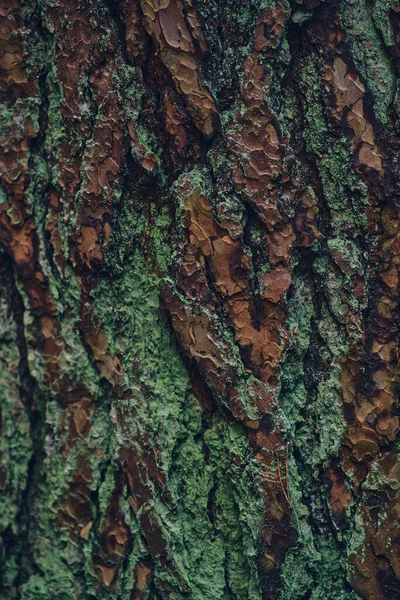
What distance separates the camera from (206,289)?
48.0 inches

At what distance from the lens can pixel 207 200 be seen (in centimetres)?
121

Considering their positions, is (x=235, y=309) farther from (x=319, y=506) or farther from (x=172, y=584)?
(x=172, y=584)

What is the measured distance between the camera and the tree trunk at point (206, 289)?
119cm

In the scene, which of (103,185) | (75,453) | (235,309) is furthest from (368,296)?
(75,453)

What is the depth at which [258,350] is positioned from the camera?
1222 mm

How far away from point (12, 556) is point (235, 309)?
0.70m

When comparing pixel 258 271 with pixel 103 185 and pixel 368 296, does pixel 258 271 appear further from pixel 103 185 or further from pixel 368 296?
pixel 103 185

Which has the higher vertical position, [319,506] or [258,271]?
[258,271]

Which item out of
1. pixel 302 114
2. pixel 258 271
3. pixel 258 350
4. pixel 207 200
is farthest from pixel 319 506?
pixel 302 114

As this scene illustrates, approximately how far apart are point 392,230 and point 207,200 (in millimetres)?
331

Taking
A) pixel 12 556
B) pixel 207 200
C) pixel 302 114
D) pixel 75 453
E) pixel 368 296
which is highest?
pixel 302 114

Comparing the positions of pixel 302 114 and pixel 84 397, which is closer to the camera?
pixel 302 114

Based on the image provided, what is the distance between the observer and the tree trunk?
1.19 meters

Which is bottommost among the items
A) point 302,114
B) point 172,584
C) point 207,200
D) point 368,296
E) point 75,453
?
point 172,584
